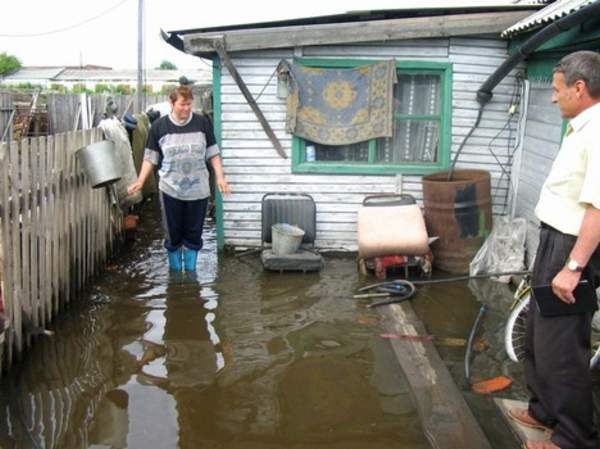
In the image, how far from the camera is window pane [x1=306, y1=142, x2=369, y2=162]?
7746mm

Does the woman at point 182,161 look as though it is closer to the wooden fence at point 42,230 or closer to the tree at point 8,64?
the wooden fence at point 42,230

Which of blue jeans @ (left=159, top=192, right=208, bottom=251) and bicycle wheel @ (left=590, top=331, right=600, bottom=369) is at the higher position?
blue jeans @ (left=159, top=192, right=208, bottom=251)

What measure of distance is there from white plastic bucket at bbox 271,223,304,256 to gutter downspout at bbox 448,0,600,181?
6.43ft

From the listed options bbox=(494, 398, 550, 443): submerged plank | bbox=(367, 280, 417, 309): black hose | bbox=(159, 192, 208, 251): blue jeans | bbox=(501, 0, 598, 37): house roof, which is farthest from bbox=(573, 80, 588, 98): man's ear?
bbox=(159, 192, 208, 251): blue jeans

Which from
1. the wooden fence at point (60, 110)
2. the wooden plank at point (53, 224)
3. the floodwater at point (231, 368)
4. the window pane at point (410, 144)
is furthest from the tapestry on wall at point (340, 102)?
the wooden fence at point (60, 110)

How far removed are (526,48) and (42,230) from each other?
4701 mm

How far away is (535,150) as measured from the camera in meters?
7.07

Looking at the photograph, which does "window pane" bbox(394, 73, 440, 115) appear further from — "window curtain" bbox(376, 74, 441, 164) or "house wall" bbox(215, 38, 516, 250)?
"house wall" bbox(215, 38, 516, 250)

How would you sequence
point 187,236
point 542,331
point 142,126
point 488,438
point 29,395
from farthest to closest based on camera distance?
point 142,126, point 187,236, point 29,395, point 488,438, point 542,331

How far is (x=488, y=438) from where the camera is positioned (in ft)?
11.7

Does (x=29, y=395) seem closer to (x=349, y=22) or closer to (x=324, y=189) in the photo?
(x=324, y=189)

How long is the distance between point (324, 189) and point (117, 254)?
2655mm

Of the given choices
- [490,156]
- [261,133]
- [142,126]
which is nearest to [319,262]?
[261,133]

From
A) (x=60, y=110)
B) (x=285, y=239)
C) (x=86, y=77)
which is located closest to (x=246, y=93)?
(x=285, y=239)
